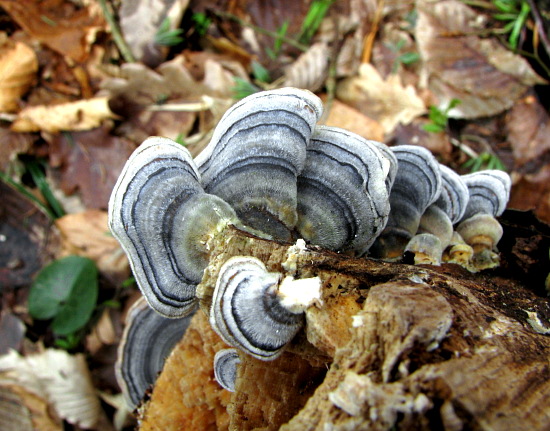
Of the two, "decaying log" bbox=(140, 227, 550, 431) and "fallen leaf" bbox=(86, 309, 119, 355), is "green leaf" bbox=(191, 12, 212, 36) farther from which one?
"decaying log" bbox=(140, 227, 550, 431)

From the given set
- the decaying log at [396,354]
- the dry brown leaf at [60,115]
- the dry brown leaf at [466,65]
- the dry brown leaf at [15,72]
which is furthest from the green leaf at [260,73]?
the decaying log at [396,354]

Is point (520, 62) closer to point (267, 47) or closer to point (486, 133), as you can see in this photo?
point (486, 133)

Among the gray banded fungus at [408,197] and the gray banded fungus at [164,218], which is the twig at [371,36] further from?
the gray banded fungus at [164,218]

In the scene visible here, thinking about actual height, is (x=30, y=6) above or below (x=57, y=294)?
above

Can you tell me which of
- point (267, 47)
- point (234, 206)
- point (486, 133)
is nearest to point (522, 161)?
point (486, 133)

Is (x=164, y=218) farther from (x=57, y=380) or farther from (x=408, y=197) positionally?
(x=57, y=380)

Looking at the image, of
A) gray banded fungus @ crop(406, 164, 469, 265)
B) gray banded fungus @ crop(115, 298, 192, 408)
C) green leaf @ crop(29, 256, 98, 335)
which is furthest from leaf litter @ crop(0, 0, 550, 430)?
gray banded fungus @ crop(406, 164, 469, 265)
